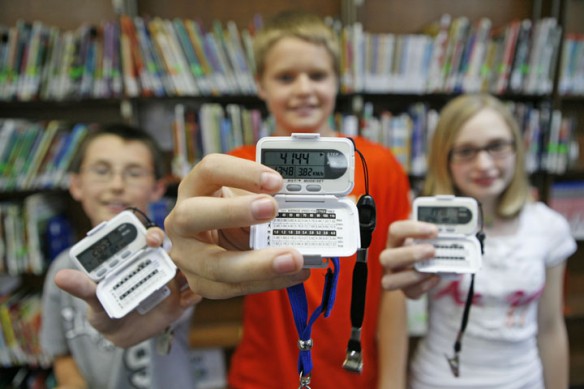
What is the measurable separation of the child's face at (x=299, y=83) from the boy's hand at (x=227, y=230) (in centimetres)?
37

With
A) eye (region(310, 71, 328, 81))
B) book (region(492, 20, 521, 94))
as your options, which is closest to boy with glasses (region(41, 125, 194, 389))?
eye (region(310, 71, 328, 81))

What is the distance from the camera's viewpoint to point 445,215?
580 mm

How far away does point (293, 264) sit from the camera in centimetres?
36

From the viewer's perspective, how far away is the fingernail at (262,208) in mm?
363

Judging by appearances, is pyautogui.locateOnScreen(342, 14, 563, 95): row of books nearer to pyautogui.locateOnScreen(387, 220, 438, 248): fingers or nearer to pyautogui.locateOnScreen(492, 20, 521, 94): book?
pyautogui.locateOnScreen(492, 20, 521, 94): book

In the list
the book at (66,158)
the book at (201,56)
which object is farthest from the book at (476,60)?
the book at (66,158)

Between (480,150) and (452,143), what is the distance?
8 cm

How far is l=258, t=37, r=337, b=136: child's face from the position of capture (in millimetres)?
752

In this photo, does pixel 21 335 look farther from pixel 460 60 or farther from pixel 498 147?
pixel 460 60

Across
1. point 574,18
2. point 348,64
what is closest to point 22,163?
point 348,64

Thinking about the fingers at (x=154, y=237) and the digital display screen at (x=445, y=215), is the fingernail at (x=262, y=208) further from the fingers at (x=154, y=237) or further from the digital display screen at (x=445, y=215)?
the digital display screen at (x=445, y=215)

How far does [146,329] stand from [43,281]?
154cm

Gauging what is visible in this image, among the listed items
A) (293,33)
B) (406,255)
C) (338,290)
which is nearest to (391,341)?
(406,255)

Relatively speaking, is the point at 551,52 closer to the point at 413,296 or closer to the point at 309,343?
the point at 413,296
